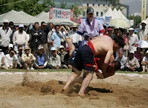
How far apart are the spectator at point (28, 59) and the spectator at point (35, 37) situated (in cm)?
77

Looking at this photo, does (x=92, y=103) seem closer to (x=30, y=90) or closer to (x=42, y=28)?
(x=30, y=90)

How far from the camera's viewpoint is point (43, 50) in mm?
12680

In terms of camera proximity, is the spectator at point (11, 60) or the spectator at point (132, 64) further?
the spectator at point (132, 64)

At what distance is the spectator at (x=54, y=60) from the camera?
1238cm

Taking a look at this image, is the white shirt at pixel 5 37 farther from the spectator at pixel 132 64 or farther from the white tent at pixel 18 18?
the white tent at pixel 18 18

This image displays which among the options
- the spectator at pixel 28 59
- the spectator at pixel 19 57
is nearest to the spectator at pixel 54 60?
the spectator at pixel 28 59

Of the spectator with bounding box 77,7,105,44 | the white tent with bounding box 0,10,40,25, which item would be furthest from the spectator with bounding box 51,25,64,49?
the white tent with bounding box 0,10,40,25

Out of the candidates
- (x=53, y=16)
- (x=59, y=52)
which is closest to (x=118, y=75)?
(x=59, y=52)

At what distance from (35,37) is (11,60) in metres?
1.36

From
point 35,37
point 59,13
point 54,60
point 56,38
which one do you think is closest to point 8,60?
point 35,37

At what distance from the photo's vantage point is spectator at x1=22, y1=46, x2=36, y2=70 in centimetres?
1191

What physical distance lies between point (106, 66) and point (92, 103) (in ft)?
3.64

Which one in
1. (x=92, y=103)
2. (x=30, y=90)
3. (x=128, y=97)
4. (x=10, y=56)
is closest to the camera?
(x=92, y=103)

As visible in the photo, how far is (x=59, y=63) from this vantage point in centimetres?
1250
